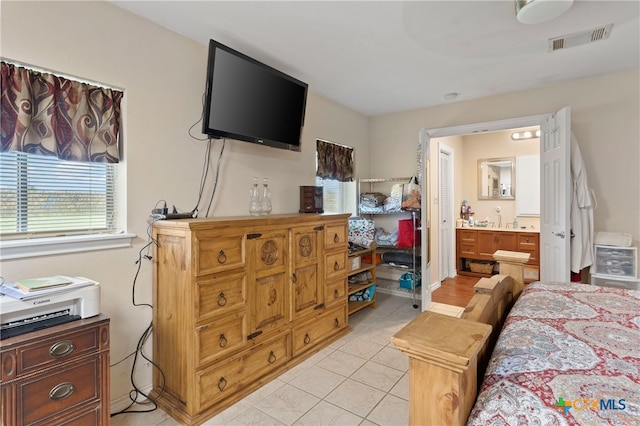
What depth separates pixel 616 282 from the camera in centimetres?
299

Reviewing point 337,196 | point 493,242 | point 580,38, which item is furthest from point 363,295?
point 580,38

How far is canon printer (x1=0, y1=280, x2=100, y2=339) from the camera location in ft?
4.40

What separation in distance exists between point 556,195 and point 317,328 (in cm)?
255

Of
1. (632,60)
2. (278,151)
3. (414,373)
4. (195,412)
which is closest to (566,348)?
(414,373)

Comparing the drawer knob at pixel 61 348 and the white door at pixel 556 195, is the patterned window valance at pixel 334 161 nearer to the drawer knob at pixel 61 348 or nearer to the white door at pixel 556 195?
the white door at pixel 556 195

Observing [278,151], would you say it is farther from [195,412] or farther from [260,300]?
[195,412]

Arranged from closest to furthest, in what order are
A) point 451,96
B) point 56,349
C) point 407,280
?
point 56,349
point 451,96
point 407,280

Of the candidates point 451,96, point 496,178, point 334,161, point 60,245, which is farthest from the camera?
point 496,178

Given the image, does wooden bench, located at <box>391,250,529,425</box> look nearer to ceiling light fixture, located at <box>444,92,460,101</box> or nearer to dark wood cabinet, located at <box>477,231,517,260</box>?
ceiling light fixture, located at <box>444,92,460,101</box>

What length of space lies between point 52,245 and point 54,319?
0.43 metres

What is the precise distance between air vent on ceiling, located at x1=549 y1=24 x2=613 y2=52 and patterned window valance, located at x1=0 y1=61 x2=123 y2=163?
A: 308 centimetres

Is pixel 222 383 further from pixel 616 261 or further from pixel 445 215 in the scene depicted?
pixel 445 215

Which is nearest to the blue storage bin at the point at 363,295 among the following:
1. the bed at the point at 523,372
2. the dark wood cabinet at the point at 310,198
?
the dark wood cabinet at the point at 310,198

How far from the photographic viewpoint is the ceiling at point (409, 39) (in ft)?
6.48
